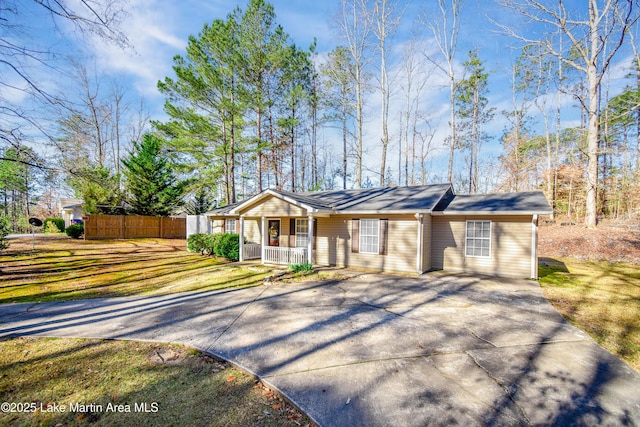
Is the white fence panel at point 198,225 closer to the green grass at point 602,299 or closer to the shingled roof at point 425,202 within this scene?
the shingled roof at point 425,202

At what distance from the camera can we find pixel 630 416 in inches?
118

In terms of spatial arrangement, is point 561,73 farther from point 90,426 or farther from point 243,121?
point 90,426

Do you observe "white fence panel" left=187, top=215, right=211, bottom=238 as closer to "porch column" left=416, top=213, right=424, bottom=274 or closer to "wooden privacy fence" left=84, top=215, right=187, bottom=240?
"wooden privacy fence" left=84, top=215, right=187, bottom=240

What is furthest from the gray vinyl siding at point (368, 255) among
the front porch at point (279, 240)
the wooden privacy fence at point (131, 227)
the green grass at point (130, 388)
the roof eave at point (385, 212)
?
the wooden privacy fence at point (131, 227)

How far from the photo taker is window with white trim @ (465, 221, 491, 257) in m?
10.3

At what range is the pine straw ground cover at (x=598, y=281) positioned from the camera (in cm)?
518

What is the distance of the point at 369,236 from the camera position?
444 inches

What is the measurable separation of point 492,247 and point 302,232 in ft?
25.5

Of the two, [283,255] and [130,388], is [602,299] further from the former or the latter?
[130,388]

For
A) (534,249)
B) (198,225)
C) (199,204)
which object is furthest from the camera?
(199,204)

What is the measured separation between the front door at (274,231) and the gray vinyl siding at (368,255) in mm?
2355

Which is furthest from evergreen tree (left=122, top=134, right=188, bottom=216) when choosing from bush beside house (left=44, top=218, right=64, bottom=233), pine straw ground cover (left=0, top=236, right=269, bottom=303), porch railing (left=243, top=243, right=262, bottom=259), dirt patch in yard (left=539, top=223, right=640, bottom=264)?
dirt patch in yard (left=539, top=223, right=640, bottom=264)

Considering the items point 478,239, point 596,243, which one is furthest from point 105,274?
point 596,243

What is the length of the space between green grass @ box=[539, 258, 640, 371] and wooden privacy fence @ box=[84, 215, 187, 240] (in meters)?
25.3
